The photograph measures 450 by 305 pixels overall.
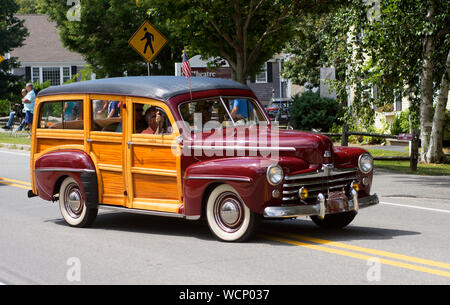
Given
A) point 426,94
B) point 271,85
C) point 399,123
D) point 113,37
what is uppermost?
point 113,37

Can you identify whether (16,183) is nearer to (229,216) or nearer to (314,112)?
(229,216)

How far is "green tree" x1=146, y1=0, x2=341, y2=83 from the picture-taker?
732 inches

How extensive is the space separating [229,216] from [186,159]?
0.91m

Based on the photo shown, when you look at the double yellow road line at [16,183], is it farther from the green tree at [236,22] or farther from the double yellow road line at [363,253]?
the double yellow road line at [363,253]

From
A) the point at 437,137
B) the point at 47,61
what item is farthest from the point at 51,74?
the point at 437,137

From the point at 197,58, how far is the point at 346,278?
728 inches

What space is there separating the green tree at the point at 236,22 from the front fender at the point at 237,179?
32.7ft

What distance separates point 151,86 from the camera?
31.6 ft

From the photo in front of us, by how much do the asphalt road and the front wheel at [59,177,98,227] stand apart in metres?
0.18

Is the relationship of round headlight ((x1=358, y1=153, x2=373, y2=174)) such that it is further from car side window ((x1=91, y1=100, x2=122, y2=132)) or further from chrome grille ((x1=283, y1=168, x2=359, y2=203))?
car side window ((x1=91, y1=100, x2=122, y2=132))

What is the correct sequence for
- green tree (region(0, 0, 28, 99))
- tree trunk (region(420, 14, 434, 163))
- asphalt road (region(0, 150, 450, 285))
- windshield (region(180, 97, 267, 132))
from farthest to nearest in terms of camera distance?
green tree (region(0, 0, 28, 99)) → tree trunk (region(420, 14, 434, 163)) → windshield (region(180, 97, 267, 132)) → asphalt road (region(0, 150, 450, 285))

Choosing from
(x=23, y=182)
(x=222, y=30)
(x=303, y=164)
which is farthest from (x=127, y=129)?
(x=222, y=30)

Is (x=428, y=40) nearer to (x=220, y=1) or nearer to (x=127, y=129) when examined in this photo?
(x=220, y=1)

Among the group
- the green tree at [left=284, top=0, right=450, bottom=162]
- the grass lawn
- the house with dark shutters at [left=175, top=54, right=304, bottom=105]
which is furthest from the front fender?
the house with dark shutters at [left=175, top=54, right=304, bottom=105]
